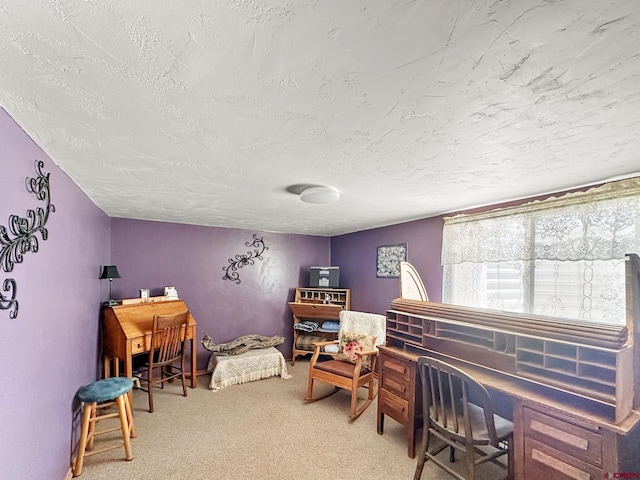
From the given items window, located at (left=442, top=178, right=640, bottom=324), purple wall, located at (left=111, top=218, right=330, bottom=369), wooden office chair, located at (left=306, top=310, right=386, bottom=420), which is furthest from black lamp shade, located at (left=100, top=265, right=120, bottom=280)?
window, located at (left=442, top=178, right=640, bottom=324)

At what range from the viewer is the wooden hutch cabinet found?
152cm

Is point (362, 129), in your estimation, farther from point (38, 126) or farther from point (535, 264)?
point (535, 264)

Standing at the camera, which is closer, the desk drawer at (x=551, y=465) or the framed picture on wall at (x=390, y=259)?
the desk drawer at (x=551, y=465)

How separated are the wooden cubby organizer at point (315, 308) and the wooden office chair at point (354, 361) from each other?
0.74 metres

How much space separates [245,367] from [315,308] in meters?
1.31

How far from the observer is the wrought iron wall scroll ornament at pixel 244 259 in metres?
4.71

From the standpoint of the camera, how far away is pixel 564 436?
63.6 inches

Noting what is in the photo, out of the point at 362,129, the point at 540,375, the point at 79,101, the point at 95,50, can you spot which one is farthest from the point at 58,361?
the point at 540,375

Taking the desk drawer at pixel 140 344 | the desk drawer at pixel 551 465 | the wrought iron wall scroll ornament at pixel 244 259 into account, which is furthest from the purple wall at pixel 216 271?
the desk drawer at pixel 551 465

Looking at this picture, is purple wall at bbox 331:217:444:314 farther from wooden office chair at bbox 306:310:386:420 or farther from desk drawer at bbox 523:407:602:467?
desk drawer at bbox 523:407:602:467

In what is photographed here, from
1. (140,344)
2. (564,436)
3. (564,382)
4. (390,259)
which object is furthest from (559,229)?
(140,344)

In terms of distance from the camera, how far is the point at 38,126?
1.39 m

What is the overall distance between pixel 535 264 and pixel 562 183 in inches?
28.2

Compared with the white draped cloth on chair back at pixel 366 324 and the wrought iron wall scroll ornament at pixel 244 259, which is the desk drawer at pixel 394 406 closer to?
the white draped cloth on chair back at pixel 366 324
